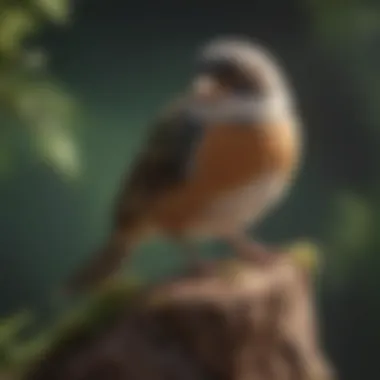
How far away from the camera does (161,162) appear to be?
1.12 meters

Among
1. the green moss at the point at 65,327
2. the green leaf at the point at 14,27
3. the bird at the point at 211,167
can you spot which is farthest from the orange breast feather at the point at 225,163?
the green leaf at the point at 14,27

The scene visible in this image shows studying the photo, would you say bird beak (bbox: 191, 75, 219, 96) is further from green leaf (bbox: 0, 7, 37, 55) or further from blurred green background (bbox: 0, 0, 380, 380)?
green leaf (bbox: 0, 7, 37, 55)

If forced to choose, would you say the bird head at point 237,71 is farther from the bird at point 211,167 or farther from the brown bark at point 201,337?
the brown bark at point 201,337

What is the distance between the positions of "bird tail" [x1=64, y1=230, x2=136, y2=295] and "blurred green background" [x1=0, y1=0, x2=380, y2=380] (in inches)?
0.5

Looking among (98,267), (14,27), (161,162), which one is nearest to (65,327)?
(98,267)

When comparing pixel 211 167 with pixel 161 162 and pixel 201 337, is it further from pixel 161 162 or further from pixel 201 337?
pixel 201 337

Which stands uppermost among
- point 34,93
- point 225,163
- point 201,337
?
point 34,93

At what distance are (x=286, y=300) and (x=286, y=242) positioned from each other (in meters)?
0.07

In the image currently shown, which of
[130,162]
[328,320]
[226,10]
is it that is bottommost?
[328,320]

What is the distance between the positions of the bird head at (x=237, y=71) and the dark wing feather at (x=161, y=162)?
40 millimetres

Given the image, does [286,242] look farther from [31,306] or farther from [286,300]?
[31,306]

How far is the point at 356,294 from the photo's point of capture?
1.17 metres

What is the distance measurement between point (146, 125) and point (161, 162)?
0.15 feet

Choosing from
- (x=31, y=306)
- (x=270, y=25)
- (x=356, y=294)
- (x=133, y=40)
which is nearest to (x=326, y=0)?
(x=270, y=25)
